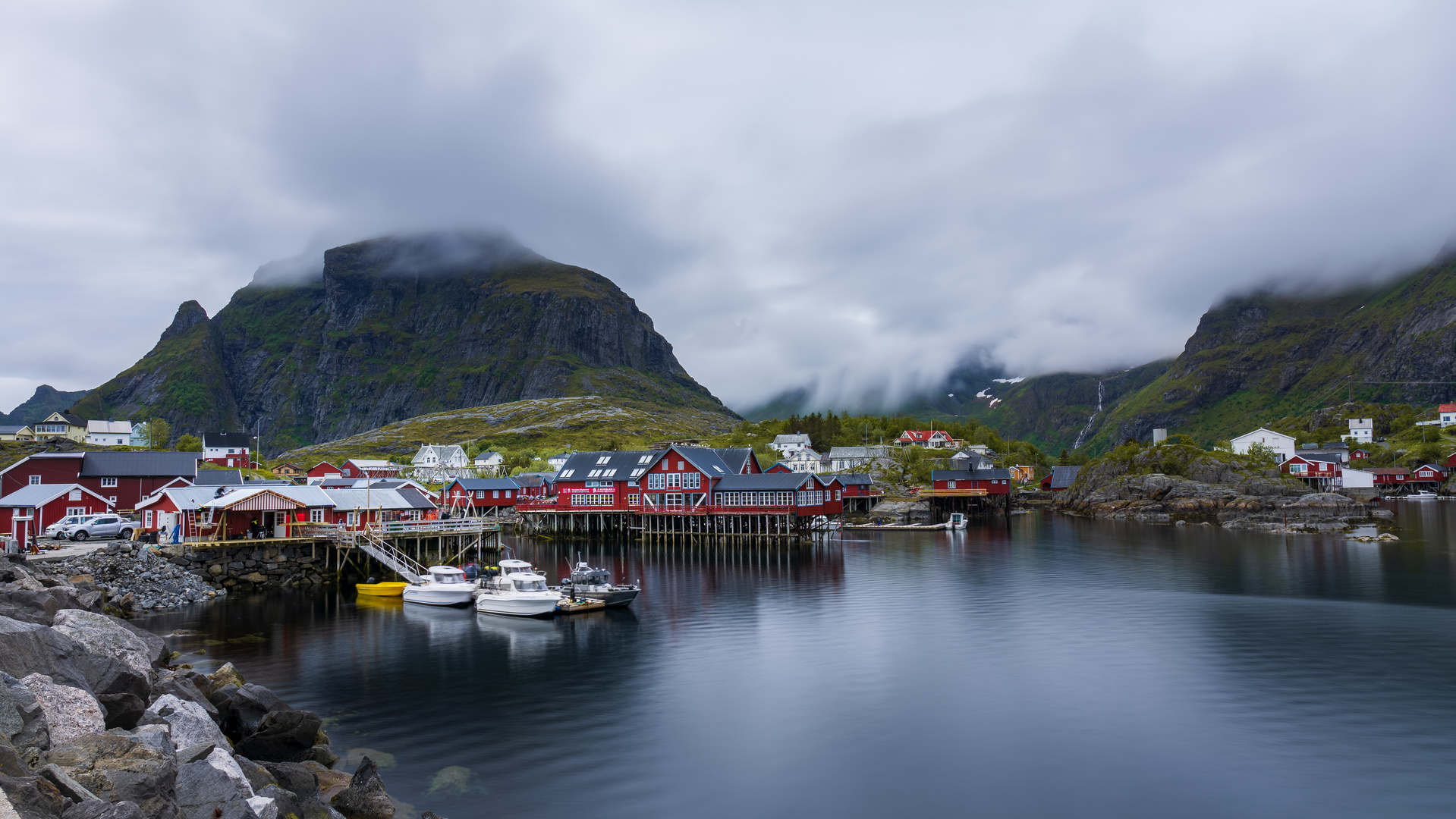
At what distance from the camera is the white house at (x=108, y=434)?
15538 centimetres

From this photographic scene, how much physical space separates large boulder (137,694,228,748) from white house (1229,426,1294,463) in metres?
157

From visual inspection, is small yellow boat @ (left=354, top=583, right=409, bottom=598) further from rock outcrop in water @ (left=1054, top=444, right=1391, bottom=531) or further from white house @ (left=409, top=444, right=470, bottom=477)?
white house @ (left=409, top=444, right=470, bottom=477)

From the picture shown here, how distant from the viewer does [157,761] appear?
11289 mm

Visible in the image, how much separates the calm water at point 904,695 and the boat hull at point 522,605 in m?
0.64

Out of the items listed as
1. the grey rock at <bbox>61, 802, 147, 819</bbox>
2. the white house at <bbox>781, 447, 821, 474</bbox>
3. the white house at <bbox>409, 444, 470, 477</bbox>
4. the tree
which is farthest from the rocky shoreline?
the tree

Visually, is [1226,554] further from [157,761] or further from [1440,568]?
[157,761]

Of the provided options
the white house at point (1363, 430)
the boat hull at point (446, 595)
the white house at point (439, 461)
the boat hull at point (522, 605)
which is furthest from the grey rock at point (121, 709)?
the white house at point (1363, 430)

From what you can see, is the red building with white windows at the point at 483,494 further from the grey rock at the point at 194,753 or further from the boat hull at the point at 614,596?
the grey rock at the point at 194,753

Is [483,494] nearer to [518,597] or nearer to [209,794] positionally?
[518,597]

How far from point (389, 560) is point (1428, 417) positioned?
206588mm

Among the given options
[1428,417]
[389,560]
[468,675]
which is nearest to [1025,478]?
[1428,417]

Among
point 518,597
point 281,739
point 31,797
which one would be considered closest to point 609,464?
point 518,597

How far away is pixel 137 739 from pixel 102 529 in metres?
50.8

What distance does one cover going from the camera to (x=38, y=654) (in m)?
13.7
